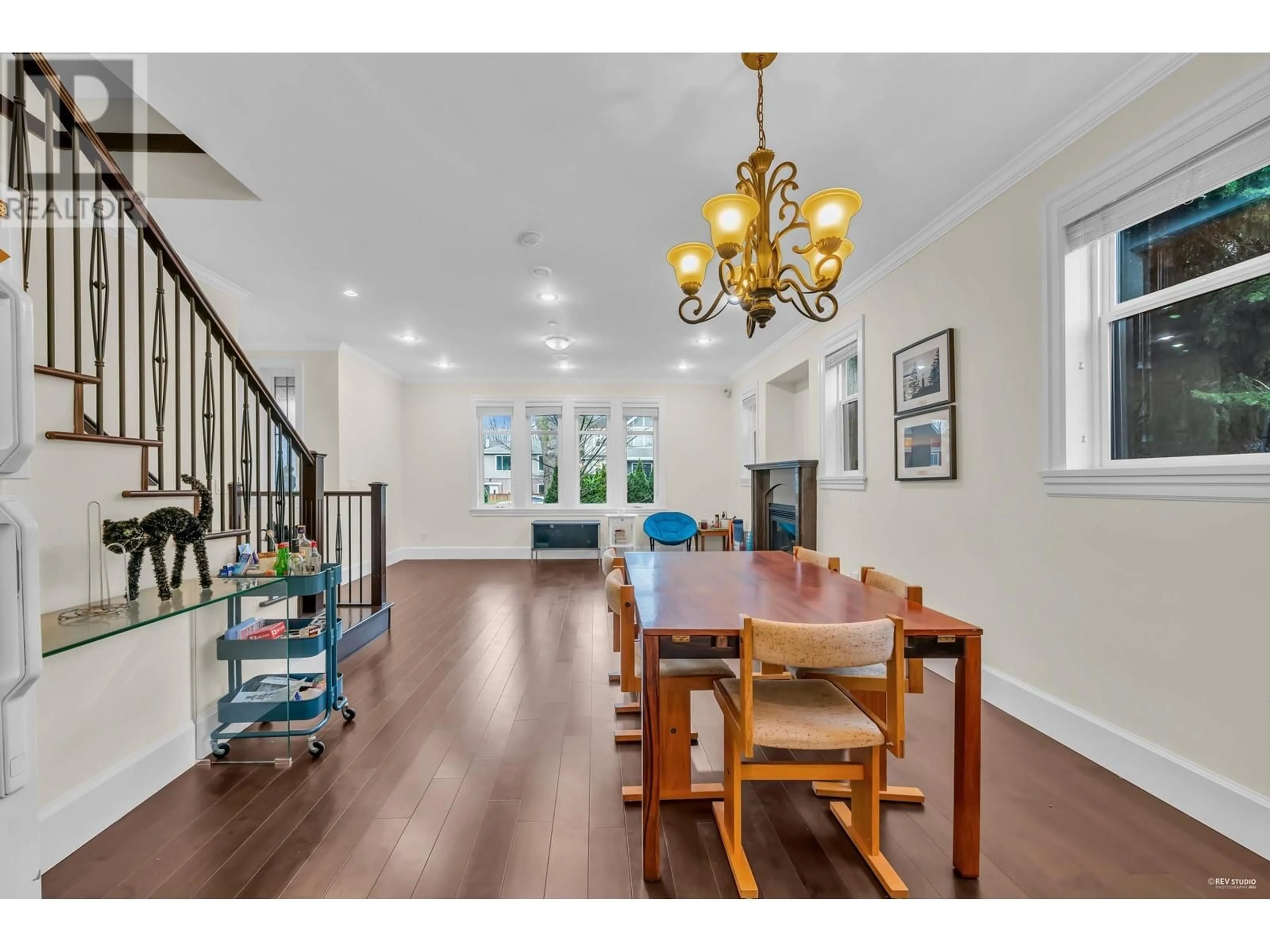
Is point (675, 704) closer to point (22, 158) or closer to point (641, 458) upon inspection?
point (22, 158)

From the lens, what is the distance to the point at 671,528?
6449mm

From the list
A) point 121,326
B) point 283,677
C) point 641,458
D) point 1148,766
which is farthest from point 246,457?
point 641,458

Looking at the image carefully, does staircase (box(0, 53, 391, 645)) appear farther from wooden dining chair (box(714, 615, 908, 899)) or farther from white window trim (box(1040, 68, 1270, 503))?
white window trim (box(1040, 68, 1270, 503))

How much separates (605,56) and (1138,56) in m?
1.90

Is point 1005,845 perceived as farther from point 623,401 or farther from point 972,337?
point 623,401

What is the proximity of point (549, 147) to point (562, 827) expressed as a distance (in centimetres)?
274

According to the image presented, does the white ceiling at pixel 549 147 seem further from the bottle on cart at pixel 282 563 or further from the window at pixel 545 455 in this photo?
the window at pixel 545 455

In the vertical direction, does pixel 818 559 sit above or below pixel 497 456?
below

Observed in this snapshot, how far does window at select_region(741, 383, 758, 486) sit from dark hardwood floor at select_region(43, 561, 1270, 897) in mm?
4278

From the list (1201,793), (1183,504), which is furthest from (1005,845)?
(1183,504)

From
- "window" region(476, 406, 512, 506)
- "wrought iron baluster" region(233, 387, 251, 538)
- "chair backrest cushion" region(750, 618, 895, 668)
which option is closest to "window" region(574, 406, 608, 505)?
"window" region(476, 406, 512, 506)

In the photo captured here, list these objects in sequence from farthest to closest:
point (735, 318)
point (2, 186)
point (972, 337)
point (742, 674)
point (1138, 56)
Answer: point (735, 318) → point (972, 337) → point (1138, 56) → point (2, 186) → point (742, 674)

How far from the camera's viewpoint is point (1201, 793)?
168 centimetres

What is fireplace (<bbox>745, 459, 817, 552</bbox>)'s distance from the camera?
180 inches
